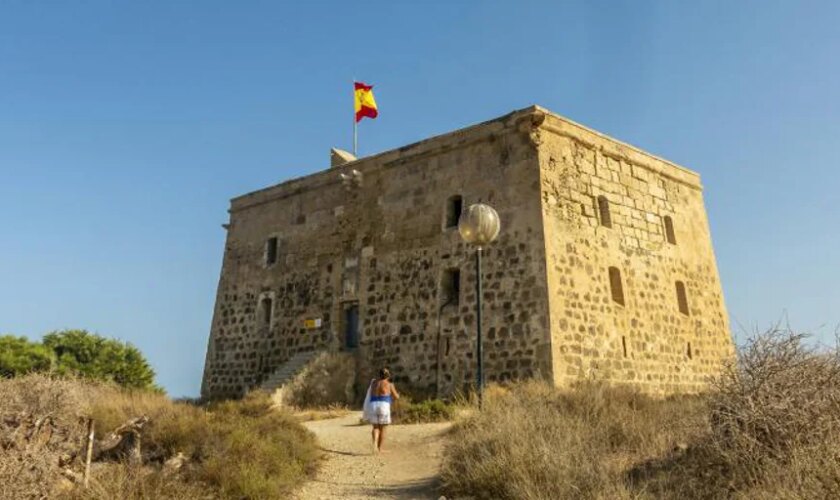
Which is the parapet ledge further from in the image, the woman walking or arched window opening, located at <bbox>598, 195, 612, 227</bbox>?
the woman walking

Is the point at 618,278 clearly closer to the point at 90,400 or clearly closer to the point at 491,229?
the point at 491,229

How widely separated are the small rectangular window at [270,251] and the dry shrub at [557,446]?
12.6 metres

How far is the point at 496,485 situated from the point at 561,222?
9193 mm

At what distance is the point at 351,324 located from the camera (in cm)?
1773

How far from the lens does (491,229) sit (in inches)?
401

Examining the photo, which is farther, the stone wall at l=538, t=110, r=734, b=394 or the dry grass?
the stone wall at l=538, t=110, r=734, b=394

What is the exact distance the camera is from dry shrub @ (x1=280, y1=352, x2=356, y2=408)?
15742 mm

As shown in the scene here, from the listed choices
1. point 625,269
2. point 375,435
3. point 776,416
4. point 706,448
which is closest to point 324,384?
point 375,435

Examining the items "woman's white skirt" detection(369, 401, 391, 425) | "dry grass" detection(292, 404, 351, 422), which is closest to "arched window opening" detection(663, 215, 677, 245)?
"dry grass" detection(292, 404, 351, 422)

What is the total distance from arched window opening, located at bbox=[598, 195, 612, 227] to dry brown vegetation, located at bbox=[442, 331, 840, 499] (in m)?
8.52

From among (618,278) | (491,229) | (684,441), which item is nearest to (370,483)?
(684,441)

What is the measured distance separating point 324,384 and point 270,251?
613 cm

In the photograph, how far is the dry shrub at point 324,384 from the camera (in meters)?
15.7

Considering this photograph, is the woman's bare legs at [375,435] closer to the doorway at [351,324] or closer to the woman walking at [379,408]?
the woman walking at [379,408]
